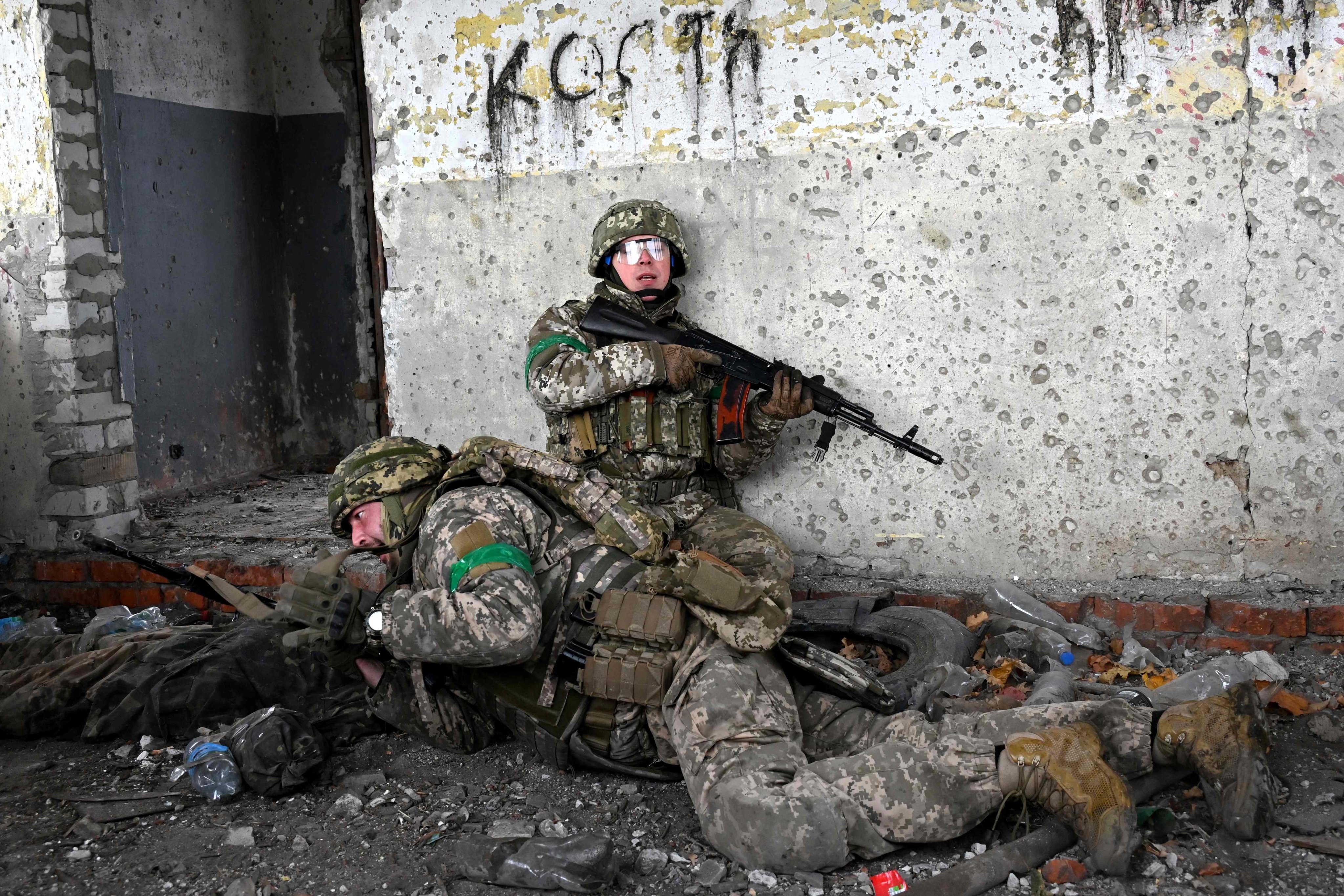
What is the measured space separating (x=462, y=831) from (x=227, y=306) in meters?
4.56

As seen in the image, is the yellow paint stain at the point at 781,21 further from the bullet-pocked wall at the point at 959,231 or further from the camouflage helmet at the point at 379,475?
the camouflage helmet at the point at 379,475

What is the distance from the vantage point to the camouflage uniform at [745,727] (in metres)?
2.48

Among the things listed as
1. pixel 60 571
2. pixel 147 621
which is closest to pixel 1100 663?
pixel 147 621

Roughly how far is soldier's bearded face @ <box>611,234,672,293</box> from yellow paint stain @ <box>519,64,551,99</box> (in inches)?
28.9

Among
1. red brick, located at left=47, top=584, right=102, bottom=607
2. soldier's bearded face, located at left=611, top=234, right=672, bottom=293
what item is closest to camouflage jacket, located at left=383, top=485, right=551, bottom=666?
soldier's bearded face, located at left=611, top=234, right=672, bottom=293

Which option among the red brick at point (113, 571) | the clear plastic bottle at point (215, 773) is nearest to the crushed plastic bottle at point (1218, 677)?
the clear plastic bottle at point (215, 773)

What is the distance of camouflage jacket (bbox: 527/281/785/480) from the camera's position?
3.73 meters

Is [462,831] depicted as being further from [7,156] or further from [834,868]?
[7,156]

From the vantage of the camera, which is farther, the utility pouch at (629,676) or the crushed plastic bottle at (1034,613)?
the crushed plastic bottle at (1034,613)

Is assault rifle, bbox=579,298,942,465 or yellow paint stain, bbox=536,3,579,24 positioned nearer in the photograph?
assault rifle, bbox=579,298,942,465

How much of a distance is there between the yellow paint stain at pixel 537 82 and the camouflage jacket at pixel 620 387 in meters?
0.78

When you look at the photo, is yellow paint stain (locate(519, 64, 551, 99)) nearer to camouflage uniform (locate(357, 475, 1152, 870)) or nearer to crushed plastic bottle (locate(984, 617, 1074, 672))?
camouflage uniform (locate(357, 475, 1152, 870))

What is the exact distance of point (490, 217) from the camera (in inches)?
169

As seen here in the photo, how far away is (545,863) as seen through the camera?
2.51m
